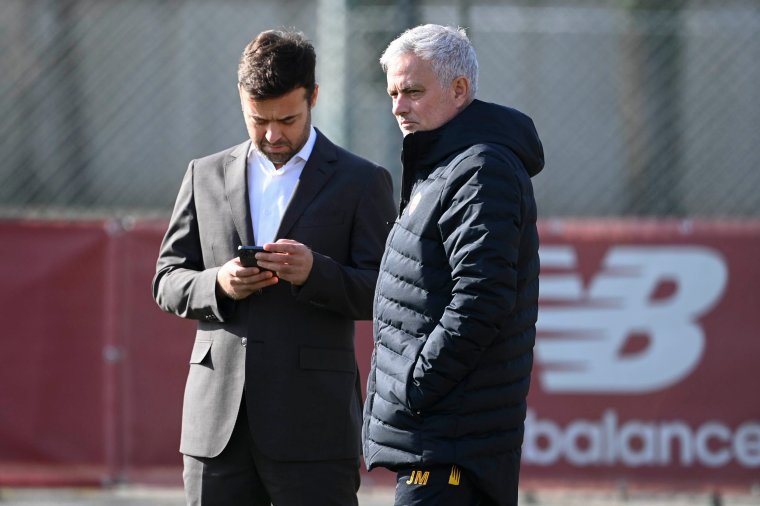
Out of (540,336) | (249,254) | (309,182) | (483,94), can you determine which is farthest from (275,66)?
(483,94)

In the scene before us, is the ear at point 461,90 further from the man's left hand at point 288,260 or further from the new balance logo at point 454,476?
the new balance logo at point 454,476

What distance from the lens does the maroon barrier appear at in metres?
6.43

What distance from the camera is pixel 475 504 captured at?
322 centimetres

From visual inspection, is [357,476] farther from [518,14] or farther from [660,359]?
[518,14]

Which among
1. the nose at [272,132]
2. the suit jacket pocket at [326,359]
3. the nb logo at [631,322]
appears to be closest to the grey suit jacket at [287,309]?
the suit jacket pocket at [326,359]

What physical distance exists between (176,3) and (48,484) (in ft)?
13.2

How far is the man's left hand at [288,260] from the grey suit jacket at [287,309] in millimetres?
41

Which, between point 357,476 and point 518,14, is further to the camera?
point 518,14

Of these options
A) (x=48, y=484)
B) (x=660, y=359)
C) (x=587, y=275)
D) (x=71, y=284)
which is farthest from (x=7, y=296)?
(x=660, y=359)

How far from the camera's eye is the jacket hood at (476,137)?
3.26 meters

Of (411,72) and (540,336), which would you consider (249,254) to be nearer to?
(411,72)

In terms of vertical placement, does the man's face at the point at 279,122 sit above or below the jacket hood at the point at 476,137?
above

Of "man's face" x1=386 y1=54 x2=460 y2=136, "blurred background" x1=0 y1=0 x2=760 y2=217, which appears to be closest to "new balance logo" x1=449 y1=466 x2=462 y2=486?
"man's face" x1=386 y1=54 x2=460 y2=136

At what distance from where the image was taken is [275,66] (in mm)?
3639
